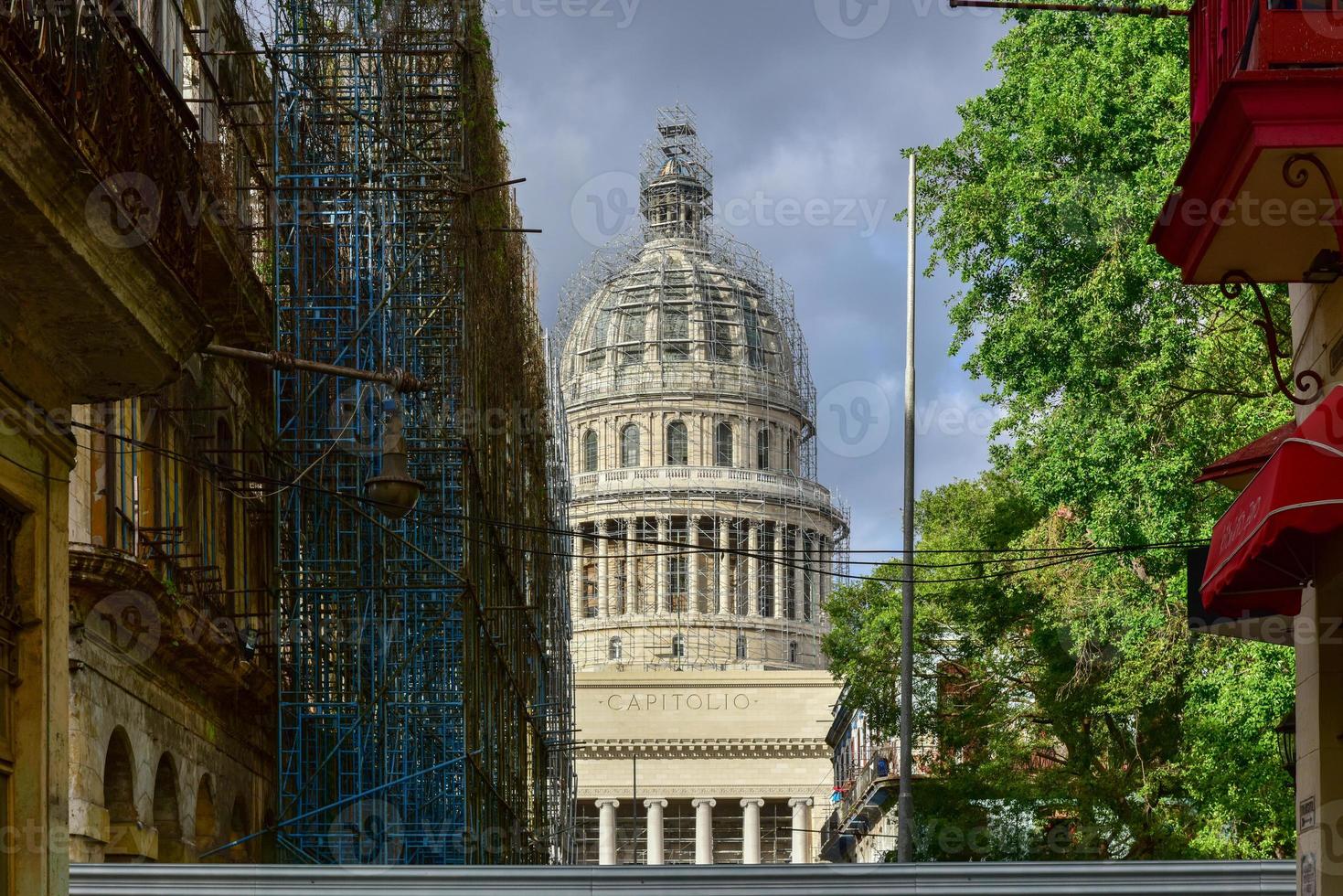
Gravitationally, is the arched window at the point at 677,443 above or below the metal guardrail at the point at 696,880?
above

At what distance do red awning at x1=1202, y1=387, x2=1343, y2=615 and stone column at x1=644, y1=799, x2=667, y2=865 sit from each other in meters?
85.2

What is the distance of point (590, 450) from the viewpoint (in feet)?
383

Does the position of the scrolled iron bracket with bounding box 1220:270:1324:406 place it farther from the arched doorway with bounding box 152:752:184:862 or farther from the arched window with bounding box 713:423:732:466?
the arched window with bounding box 713:423:732:466

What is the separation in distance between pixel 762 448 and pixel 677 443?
15.3ft

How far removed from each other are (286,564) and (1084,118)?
11.7m

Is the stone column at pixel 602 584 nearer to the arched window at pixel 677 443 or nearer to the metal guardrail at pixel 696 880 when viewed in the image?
the arched window at pixel 677 443

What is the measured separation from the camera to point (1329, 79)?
8469 mm

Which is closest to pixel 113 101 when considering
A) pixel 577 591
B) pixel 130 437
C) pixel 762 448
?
pixel 130 437

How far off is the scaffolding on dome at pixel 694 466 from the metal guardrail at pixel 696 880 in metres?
90.6

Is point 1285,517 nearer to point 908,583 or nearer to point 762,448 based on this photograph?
point 908,583

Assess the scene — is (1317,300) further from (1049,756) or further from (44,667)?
(1049,756)

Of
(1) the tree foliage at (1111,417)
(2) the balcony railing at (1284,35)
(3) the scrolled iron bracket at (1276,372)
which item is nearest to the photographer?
(2) the balcony railing at (1284,35)

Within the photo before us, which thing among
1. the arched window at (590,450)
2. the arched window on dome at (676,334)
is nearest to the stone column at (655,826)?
the arched window at (590,450)

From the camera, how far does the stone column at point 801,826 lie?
8919cm
